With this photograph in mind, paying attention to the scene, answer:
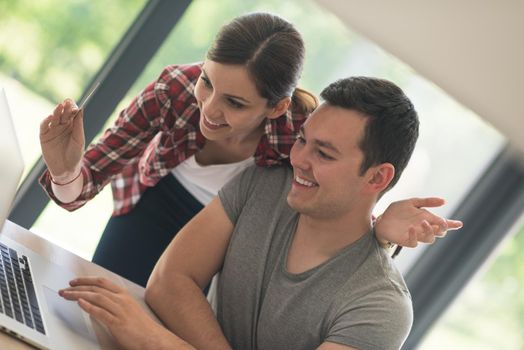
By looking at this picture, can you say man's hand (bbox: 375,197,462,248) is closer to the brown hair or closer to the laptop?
the brown hair

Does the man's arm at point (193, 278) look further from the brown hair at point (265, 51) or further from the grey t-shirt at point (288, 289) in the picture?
the brown hair at point (265, 51)

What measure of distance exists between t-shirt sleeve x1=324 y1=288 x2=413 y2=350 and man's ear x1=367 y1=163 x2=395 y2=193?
0.24 meters

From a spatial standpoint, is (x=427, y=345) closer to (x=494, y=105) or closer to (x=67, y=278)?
(x=494, y=105)

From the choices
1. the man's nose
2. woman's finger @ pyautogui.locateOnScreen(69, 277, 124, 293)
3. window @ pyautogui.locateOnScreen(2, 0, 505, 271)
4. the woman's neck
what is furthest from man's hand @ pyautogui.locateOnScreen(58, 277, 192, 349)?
window @ pyautogui.locateOnScreen(2, 0, 505, 271)

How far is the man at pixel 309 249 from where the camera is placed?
179 centimetres

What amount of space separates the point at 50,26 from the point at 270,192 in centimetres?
190

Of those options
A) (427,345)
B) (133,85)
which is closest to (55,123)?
(133,85)

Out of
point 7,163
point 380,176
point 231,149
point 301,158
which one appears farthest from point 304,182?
point 7,163

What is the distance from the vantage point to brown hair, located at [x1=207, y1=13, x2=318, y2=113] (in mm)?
1946

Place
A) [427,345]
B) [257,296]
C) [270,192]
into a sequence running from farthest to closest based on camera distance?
1. [427,345]
2. [270,192]
3. [257,296]

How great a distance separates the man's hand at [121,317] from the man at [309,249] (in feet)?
0.45

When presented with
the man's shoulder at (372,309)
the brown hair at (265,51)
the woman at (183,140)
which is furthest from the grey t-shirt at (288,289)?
the brown hair at (265,51)

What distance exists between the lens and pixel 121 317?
162 cm

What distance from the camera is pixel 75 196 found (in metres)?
2.09
